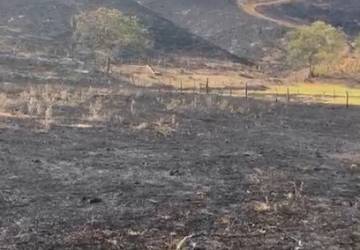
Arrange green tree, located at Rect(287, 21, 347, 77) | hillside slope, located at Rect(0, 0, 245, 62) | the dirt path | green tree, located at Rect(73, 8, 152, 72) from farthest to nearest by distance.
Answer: the dirt path
hillside slope, located at Rect(0, 0, 245, 62)
green tree, located at Rect(287, 21, 347, 77)
green tree, located at Rect(73, 8, 152, 72)

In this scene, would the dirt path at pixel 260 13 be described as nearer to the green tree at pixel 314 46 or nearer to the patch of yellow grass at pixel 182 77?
the green tree at pixel 314 46

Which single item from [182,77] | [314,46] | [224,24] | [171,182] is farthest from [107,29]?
[171,182]

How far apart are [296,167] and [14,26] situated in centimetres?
8122

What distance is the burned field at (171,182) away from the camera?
13.0m

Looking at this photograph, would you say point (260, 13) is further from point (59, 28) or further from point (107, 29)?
point (107, 29)

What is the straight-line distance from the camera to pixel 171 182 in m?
18.4

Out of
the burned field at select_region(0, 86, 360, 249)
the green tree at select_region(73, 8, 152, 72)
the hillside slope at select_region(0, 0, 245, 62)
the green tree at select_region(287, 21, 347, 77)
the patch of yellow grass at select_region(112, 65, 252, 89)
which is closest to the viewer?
the burned field at select_region(0, 86, 360, 249)

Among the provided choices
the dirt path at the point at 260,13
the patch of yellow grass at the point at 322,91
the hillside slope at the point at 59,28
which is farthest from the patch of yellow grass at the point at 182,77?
the dirt path at the point at 260,13

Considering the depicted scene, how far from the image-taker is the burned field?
13.0m

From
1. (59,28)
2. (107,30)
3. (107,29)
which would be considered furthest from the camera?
(59,28)

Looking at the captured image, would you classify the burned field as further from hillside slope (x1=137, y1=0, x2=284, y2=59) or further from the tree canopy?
hillside slope (x1=137, y1=0, x2=284, y2=59)

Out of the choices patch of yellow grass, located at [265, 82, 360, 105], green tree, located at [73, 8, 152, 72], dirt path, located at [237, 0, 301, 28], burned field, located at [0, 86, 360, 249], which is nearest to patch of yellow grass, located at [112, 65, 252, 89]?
green tree, located at [73, 8, 152, 72]

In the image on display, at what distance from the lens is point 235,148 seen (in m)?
26.1

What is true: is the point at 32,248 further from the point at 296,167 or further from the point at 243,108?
the point at 243,108
